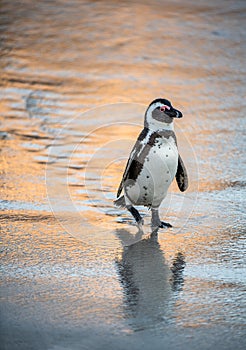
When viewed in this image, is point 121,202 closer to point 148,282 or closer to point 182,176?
point 182,176

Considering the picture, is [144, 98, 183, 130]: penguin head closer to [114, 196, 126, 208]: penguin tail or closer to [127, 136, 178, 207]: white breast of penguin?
[127, 136, 178, 207]: white breast of penguin

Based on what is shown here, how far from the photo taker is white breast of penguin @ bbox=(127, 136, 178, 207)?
4.83m

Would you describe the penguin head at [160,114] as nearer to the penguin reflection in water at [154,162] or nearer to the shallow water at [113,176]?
the penguin reflection in water at [154,162]

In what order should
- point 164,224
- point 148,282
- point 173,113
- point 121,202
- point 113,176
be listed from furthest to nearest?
1. point 113,176
2. point 121,202
3. point 164,224
4. point 173,113
5. point 148,282

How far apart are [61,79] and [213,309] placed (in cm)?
579

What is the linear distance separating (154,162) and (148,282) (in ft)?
3.58

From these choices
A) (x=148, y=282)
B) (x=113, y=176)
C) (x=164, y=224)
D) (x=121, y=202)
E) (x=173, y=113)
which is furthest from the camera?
(x=113, y=176)

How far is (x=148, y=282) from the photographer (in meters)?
3.95

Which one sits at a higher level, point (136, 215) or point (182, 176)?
point (182, 176)

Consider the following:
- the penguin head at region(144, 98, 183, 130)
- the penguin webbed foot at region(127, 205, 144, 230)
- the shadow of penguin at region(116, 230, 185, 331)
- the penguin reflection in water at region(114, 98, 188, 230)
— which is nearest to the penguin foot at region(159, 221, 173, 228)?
the penguin reflection in water at region(114, 98, 188, 230)

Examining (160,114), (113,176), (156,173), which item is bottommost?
(113,176)

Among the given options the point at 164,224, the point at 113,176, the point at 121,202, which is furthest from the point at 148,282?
the point at 113,176

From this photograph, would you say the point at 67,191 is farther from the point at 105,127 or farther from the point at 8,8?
the point at 8,8

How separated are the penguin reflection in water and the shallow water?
0.20 meters
